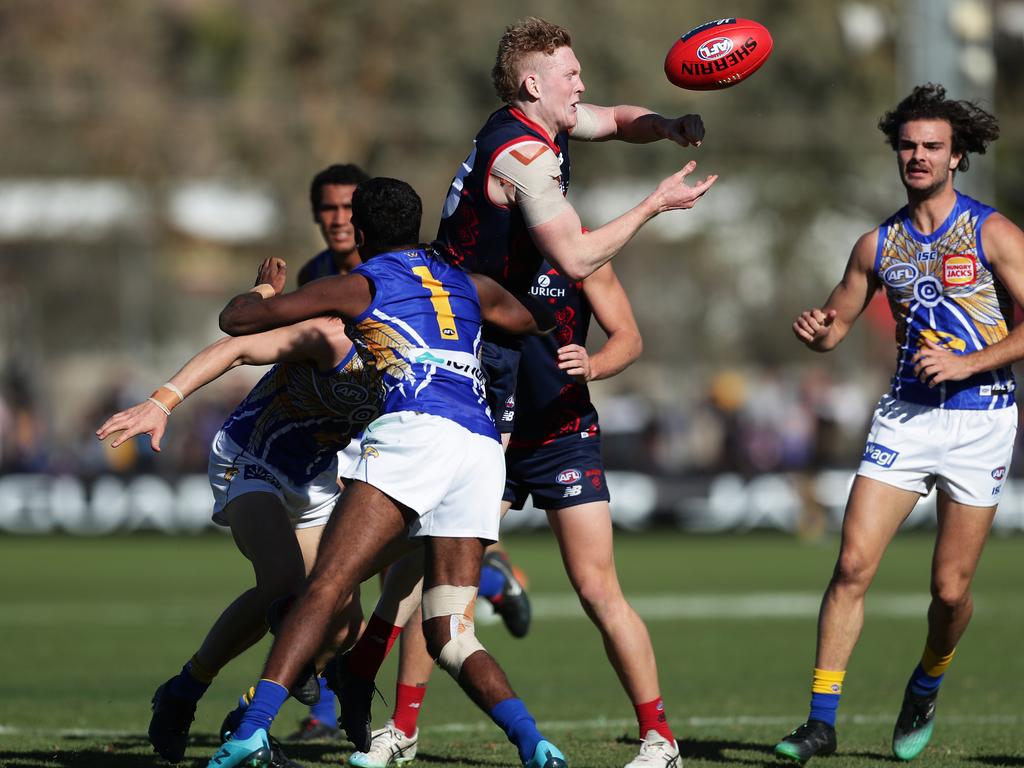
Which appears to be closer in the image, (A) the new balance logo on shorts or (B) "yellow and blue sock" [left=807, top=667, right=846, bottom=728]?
(B) "yellow and blue sock" [left=807, top=667, right=846, bottom=728]

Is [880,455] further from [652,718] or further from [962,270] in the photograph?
[652,718]

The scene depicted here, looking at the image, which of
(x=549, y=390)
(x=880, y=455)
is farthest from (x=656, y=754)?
(x=880, y=455)

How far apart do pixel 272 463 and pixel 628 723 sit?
112 inches

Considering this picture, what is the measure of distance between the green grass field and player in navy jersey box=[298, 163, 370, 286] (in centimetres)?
257

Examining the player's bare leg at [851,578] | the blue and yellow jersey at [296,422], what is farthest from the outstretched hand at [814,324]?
the blue and yellow jersey at [296,422]

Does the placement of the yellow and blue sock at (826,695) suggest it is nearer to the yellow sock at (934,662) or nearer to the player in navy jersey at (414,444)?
the yellow sock at (934,662)

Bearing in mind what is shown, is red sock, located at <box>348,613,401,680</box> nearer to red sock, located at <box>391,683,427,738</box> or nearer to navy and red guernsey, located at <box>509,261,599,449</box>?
red sock, located at <box>391,683,427,738</box>

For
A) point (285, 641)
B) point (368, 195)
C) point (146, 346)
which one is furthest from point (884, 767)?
point (146, 346)

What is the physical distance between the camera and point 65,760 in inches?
291

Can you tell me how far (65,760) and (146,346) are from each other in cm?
2792

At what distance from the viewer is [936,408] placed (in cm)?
767

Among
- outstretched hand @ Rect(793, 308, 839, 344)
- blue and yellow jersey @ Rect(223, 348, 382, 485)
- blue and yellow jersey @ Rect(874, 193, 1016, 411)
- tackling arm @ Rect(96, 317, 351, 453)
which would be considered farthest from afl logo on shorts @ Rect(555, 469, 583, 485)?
blue and yellow jersey @ Rect(874, 193, 1016, 411)

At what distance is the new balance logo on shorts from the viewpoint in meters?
7.64

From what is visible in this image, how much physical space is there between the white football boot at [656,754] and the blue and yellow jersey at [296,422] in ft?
6.12
